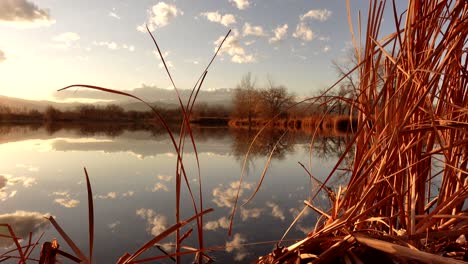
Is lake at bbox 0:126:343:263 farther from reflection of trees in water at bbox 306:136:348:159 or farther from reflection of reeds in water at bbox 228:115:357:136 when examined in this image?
reflection of reeds in water at bbox 228:115:357:136

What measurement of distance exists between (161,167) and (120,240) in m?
2.67

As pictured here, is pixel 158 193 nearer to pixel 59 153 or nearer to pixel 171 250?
pixel 171 250

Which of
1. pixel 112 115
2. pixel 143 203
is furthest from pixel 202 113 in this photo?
pixel 143 203

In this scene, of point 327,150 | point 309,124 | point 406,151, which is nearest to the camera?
point 406,151

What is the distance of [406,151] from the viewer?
560mm

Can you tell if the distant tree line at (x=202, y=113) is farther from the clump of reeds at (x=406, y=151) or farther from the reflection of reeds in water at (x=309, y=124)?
the clump of reeds at (x=406, y=151)

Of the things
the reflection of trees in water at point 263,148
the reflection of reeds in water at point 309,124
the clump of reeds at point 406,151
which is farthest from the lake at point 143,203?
the reflection of reeds in water at point 309,124

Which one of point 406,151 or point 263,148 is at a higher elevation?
point 406,151

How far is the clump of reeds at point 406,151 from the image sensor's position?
399 mm

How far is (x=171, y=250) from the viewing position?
165 cm

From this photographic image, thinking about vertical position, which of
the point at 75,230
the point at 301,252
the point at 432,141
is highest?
the point at 432,141

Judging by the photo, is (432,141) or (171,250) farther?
(171,250)

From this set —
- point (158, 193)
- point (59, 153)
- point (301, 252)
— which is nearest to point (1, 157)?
point (59, 153)

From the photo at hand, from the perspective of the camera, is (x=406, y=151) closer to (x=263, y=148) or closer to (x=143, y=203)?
(x=143, y=203)
